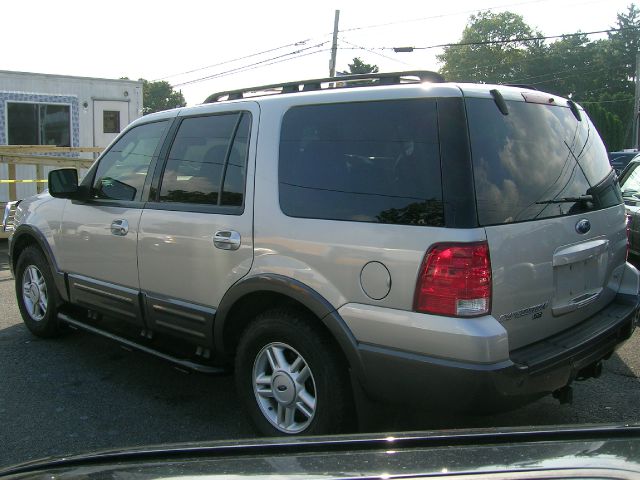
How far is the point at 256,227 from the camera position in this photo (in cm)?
326

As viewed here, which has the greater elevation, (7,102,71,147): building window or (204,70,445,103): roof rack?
(7,102,71,147): building window

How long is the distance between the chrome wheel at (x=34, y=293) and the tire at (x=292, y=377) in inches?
105

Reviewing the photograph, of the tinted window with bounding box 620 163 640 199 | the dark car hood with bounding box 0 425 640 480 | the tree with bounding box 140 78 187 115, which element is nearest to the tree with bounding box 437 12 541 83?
the tree with bounding box 140 78 187 115

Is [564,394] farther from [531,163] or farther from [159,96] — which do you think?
[159,96]

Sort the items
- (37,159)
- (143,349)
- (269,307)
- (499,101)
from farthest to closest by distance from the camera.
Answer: (37,159) → (143,349) → (269,307) → (499,101)

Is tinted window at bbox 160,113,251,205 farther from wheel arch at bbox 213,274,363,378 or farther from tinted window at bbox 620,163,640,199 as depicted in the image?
tinted window at bbox 620,163,640,199

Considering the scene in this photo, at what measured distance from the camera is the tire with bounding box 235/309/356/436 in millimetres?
2943

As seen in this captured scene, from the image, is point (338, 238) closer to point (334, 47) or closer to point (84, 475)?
point (84, 475)

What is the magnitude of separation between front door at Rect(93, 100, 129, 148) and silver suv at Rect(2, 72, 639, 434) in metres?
10.2

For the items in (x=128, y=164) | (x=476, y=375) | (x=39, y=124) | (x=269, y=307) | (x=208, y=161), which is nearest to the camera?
(x=476, y=375)

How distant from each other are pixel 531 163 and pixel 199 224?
1.89 meters

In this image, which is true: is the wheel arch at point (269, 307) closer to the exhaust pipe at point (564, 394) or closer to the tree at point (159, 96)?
the exhaust pipe at point (564, 394)

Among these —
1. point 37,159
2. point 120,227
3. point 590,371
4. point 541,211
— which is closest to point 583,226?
point 541,211

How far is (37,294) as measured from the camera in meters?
5.25
